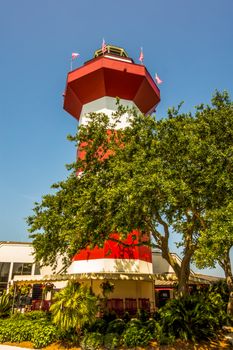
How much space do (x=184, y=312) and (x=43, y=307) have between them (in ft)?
48.2

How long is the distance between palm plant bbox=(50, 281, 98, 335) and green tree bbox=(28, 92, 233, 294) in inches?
85.8

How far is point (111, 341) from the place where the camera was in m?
15.2

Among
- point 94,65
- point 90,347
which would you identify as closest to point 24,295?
point 90,347

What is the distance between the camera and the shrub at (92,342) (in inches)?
587

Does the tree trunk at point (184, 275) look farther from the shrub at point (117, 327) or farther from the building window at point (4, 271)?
the building window at point (4, 271)

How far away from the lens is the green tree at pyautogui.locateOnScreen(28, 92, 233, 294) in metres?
15.0

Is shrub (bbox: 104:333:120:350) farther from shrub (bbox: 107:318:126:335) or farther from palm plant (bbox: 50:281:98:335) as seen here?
palm plant (bbox: 50:281:98:335)

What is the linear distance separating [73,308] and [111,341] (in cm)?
266

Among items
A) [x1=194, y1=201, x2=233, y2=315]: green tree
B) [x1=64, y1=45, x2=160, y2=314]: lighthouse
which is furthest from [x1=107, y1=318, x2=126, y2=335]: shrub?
[x1=194, y1=201, x2=233, y2=315]: green tree

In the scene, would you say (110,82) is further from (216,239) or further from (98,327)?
(98,327)

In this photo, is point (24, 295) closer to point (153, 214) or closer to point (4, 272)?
point (4, 272)

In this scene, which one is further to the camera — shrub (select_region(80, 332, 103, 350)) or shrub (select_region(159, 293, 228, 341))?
shrub (select_region(159, 293, 228, 341))

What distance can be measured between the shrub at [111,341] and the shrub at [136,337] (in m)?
0.39

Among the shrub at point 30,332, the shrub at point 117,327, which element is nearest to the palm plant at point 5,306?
the shrub at point 30,332
